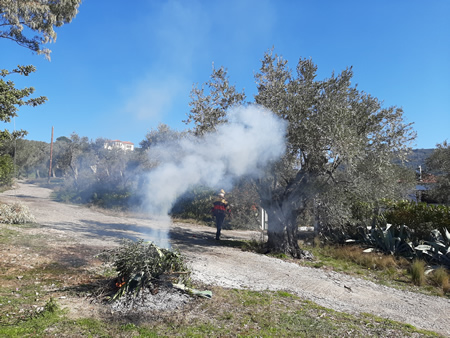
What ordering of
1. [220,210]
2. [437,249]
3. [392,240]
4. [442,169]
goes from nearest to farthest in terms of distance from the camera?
1. [437,249]
2. [392,240]
3. [220,210]
4. [442,169]

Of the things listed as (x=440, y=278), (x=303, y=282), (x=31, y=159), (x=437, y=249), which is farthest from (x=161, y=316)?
(x=31, y=159)

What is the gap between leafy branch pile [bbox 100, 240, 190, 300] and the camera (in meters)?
5.21

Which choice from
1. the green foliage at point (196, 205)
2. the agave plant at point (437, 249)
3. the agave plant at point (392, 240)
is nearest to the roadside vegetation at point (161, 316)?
the agave plant at point (437, 249)

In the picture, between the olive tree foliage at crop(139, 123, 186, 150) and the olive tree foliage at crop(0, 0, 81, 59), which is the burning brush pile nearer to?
the olive tree foliage at crop(0, 0, 81, 59)

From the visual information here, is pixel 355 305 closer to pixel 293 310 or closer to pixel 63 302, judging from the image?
pixel 293 310

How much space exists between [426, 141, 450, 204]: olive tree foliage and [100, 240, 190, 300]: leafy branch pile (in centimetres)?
1863

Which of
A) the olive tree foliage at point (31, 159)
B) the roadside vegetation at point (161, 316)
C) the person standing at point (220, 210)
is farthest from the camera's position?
the olive tree foliage at point (31, 159)

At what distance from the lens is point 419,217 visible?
11055mm

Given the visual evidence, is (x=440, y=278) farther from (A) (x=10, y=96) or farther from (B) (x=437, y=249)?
(A) (x=10, y=96)

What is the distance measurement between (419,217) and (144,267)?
9991 millimetres

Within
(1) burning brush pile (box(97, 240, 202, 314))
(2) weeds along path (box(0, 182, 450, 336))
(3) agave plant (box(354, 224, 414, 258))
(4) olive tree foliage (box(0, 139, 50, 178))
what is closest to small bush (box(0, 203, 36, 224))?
(2) weeds along path (box(0, 182, 450, 336))

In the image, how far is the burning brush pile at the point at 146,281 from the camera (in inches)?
196

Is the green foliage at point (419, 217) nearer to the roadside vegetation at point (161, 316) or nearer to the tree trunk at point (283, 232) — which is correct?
the tree trunk at point (283, 232)

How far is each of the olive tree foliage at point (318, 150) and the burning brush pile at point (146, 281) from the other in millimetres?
5520
